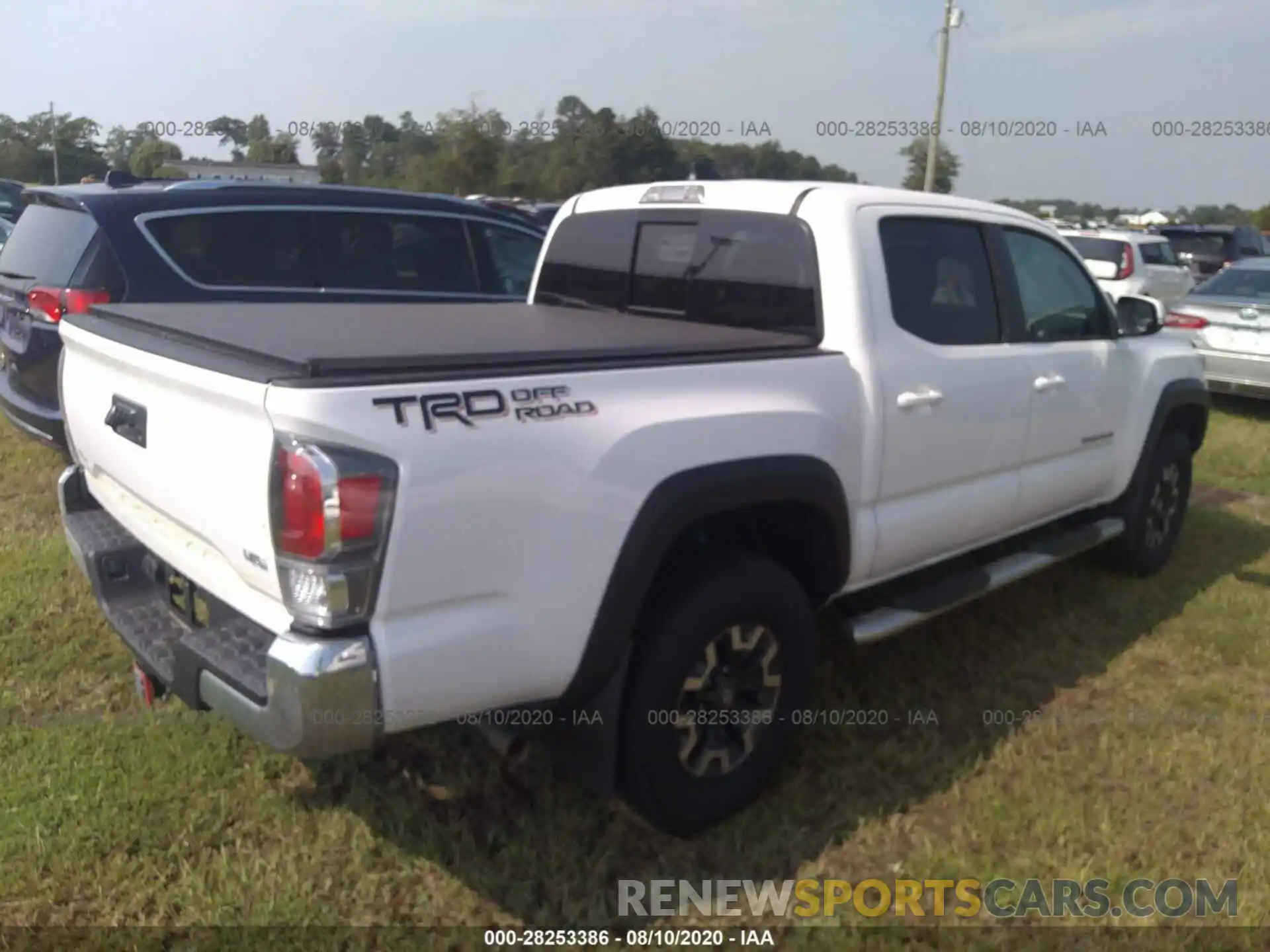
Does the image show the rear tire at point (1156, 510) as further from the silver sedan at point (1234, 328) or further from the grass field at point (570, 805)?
the silver sedan at point (1234, 328)

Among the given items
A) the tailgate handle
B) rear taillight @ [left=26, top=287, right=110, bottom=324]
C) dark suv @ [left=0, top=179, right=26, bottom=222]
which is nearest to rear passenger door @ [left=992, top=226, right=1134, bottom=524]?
the tailgate handle

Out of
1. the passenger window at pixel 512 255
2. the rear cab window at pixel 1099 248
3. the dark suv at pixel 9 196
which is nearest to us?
the passenger window at pixel 512 255

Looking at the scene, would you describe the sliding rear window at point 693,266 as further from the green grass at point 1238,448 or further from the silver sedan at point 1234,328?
the silver sedan at point 1234,328

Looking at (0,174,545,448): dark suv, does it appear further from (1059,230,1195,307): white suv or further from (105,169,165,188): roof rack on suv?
(1059,230,1195,307): white suv

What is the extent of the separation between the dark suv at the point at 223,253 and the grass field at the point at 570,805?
1610mm

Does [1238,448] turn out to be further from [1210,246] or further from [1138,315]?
[1210,246]

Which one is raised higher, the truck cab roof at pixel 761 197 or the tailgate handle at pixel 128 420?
the truck cab roof at pixel 761 197

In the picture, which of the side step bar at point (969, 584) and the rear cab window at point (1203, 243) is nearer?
the side step bar at point (969, 584)

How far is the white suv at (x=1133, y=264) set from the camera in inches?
525

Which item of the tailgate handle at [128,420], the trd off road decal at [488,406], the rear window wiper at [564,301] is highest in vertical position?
the trd off road decal at [488,406]

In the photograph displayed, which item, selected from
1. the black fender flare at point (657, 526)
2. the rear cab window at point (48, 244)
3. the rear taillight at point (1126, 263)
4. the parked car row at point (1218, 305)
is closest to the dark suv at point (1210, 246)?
the parked car row at point (1218, 305)

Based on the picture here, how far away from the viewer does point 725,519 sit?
3.04 meters

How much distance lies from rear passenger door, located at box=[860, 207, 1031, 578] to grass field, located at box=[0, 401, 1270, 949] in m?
0.68

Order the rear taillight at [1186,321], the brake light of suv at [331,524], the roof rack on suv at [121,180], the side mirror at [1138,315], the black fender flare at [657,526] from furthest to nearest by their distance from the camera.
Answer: the rear taillight at [1186,321], the roof rack on suv at [121,180], the side mirror at [1138,315], the black fender flare at [657,526], the brake light of suv at [331,524]
